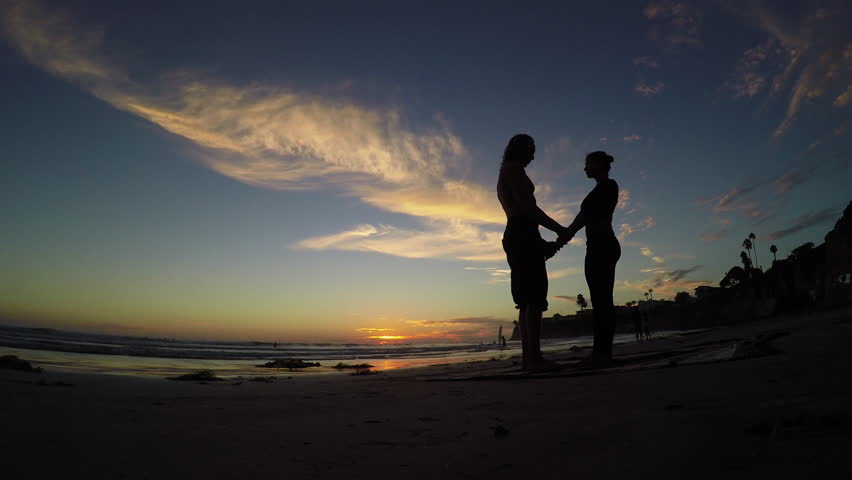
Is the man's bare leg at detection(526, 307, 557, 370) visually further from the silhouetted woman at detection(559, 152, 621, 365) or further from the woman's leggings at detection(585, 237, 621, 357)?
the woman's leggings at detection(585, 237, 621, 357)

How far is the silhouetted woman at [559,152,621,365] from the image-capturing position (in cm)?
433

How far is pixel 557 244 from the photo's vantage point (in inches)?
205

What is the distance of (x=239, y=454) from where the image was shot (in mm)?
1629

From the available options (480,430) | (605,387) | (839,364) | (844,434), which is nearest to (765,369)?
(839,364)

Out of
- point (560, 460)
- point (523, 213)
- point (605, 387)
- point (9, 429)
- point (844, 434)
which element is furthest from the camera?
point (523, 213)

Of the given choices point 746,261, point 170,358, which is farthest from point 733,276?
point 170,358

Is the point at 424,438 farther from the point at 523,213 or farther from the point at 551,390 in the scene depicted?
the point at 523,213

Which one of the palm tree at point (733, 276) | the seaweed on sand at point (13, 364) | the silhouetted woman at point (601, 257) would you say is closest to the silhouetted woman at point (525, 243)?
the silhouetted woman at point (601, 257)

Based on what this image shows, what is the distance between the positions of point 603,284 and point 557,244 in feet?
3.14

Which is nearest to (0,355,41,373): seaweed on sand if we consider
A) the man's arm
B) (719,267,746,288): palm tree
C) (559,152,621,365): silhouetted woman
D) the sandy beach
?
the sandy beach

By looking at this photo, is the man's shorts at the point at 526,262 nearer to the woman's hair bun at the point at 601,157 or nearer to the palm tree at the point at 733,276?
the woman's hair bun at the point at 601,157

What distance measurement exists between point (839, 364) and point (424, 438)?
221cm

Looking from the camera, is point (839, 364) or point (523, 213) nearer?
point (839, 364)

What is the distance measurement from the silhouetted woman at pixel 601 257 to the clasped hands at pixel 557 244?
398mm
